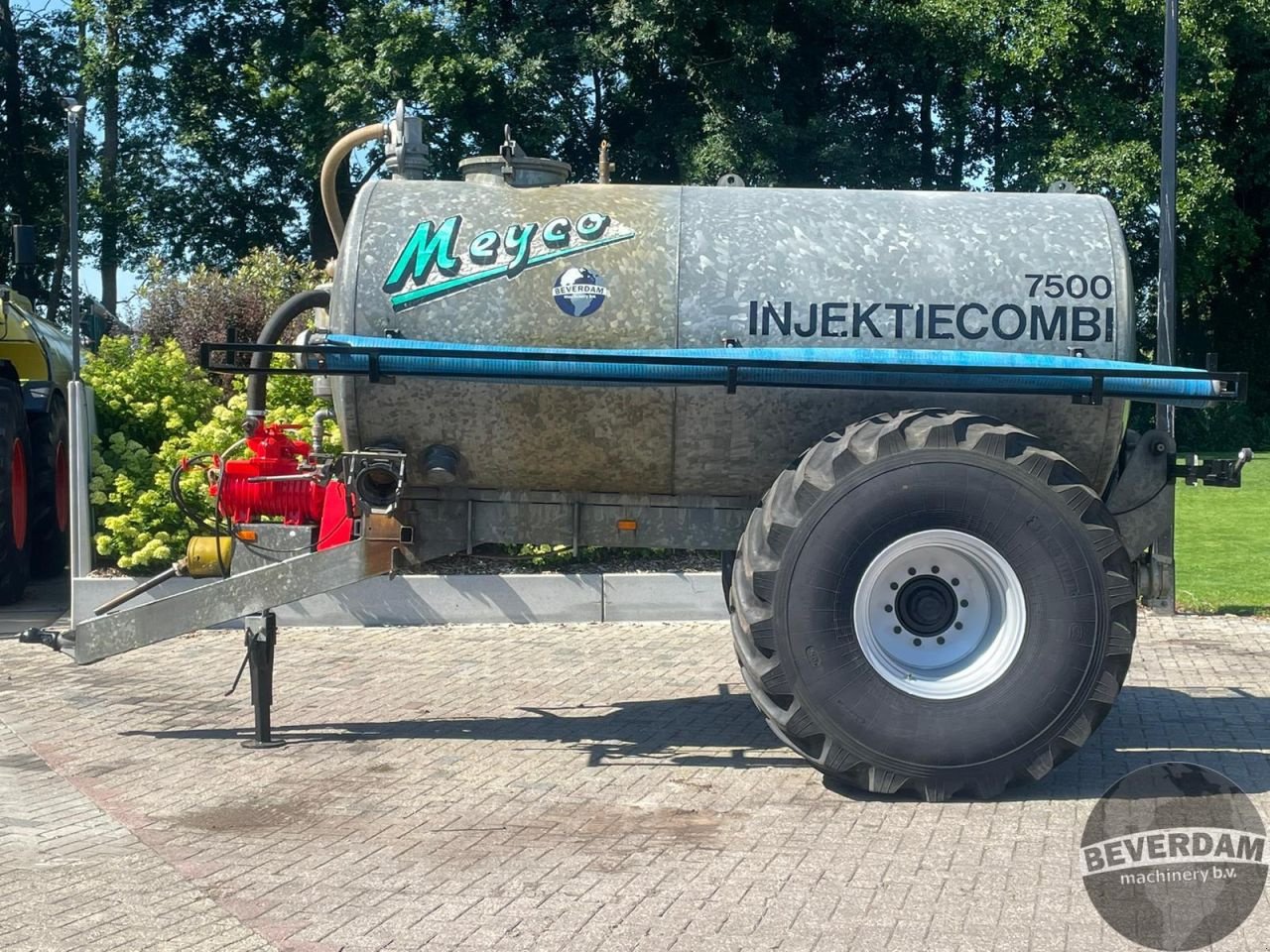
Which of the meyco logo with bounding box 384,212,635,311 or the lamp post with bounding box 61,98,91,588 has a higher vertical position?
the meyco logo with bounding box 384,212,635,311

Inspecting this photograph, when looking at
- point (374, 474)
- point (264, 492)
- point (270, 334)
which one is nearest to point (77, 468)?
point (264, 492)

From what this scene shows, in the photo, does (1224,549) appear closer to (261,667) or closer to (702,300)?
(702,300)

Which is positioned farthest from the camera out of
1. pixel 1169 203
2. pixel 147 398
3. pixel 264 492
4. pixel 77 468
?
pixel 147 398

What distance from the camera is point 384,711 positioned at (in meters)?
7.85

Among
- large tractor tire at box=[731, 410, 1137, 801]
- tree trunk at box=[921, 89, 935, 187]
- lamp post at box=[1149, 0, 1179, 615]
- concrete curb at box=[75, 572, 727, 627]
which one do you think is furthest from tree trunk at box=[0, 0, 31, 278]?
large tractor tire at box=[731, 410, 1137, 801]

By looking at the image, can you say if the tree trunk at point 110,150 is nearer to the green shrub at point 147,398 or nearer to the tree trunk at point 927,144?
the tree trunk at point 927,144

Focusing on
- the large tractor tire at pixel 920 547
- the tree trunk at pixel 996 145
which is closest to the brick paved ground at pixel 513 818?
the large tractor tire at pixel 920 547

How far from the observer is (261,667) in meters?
7.00

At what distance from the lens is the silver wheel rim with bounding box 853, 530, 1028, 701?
20.2ft

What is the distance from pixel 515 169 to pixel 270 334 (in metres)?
1.43

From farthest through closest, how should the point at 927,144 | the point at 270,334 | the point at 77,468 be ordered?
1. the point at 927,144
2. the point at 77,468
3. the point at 270,334

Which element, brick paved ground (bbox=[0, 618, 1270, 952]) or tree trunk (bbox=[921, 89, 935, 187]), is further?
tree trunk (bbox=[921, 89, 935, 187])

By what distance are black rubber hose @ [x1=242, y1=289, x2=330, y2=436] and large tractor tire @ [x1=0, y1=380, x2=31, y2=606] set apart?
4104mm

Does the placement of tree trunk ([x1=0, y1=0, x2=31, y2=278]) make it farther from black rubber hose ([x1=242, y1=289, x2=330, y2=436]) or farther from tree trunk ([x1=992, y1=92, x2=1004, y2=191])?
black rubber hose ([x1=242, y1=289, x2=330, y2=436])
